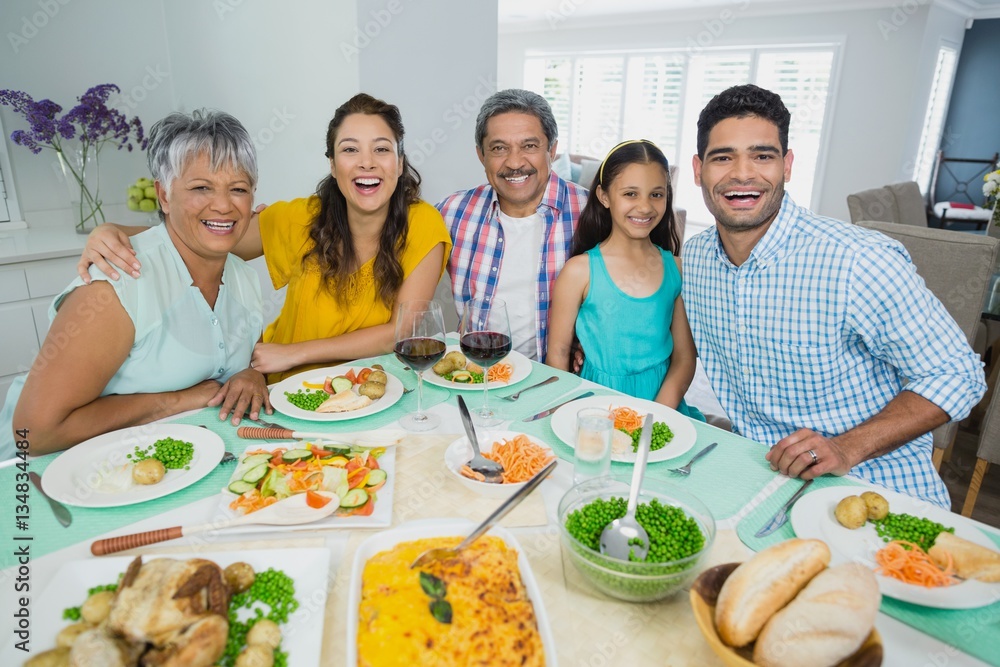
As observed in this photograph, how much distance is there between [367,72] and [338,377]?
1.61 metres

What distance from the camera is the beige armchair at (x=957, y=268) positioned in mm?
2402

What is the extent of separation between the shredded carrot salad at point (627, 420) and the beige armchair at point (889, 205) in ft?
11.0

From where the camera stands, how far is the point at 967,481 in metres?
3.11

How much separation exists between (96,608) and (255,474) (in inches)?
13.7

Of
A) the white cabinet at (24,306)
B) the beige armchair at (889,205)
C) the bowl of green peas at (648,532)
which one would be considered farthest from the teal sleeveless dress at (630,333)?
the white cabinet at (24,306)

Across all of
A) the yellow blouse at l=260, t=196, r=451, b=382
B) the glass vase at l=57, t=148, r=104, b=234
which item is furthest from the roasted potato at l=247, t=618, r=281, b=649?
the glass vase at l=57, t=148, r=104, b=234

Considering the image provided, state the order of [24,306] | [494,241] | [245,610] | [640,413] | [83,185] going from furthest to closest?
[83,185] < [24,306] < [494,241] < [640,413] < [245,610]

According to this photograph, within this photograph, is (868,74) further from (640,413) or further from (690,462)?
(690,462)

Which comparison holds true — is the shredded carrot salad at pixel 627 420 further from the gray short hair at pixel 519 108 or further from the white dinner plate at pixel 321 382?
the gray short hair at pixel 519 108

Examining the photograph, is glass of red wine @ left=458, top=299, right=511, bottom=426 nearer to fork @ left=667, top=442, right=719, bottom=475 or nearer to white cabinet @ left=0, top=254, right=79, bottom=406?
fork @ left=667, top=442, right=719, bottom=475

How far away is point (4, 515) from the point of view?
1015 mm

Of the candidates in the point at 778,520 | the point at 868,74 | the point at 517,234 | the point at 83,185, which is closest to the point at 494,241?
the point at 517,234

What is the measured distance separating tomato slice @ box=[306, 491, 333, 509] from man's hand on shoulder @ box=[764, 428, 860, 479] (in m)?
0.86

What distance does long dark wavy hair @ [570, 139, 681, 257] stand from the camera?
1.96 metres
